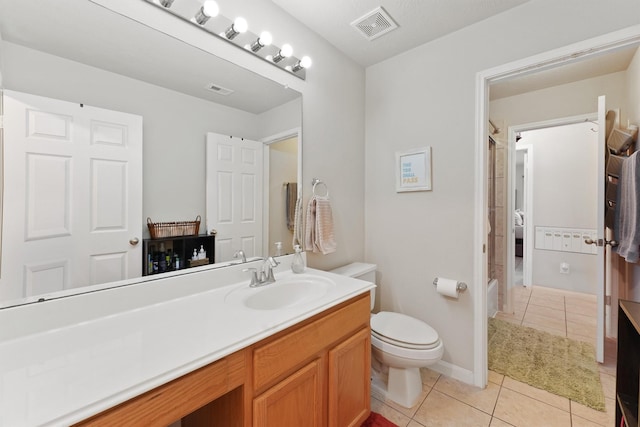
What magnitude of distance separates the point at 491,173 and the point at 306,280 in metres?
2.54

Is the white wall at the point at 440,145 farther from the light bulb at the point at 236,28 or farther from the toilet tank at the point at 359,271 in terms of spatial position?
the light bulb at the point at 236,28

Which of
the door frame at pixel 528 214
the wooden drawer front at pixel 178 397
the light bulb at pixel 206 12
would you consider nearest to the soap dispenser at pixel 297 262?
the wooden drawer front at pixel 178 397

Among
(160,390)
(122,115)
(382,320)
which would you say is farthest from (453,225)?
(122,115)

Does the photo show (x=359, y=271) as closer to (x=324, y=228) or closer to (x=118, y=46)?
(x=324, y=228)

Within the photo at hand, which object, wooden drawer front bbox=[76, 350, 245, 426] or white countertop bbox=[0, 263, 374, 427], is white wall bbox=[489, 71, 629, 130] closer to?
white countertop bbox=[0, 263, 374, 427]

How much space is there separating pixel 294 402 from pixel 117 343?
0.64 meters

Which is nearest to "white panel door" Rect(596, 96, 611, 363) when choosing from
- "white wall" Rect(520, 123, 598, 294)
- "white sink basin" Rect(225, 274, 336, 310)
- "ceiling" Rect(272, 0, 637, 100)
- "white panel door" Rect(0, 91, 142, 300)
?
"ceiling" Rect(272, 0, 637, 100)

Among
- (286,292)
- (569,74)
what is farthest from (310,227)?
(569,74)

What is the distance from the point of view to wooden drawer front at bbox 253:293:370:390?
91 centimetres

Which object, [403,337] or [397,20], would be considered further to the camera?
[397,20]

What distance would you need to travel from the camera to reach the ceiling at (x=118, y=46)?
2.98ft

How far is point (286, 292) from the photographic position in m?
1.46

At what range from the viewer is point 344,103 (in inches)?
83.7

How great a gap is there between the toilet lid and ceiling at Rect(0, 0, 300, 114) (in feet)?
5.05
